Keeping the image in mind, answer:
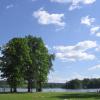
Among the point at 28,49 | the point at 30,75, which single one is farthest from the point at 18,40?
the point at 30,75

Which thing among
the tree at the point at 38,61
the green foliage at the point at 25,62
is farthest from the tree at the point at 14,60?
the tree at the point at 38,61

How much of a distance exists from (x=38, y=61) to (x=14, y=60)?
8011mm

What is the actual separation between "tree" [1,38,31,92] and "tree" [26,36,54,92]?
412cm

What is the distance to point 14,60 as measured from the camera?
9381 cm

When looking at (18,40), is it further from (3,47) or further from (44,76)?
(44,76)

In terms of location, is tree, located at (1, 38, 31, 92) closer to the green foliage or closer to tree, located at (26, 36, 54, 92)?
the green foliage

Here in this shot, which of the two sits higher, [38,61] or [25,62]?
[38,61]

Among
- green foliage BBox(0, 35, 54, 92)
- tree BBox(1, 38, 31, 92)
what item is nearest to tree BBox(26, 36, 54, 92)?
green foliage BBox(0, 35, 54, 92)

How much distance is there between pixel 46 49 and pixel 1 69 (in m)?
15.6

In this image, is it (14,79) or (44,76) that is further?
(44,76)

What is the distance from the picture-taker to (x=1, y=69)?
9381 centimetres

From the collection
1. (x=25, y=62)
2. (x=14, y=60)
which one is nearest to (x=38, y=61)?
(x=25, y=62)

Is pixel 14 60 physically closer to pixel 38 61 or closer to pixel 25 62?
pixel 25 62

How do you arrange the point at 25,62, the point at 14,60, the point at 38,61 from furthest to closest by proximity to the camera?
1. the point at 38,61
2. the point at 25,62
3. the point at 14,60
